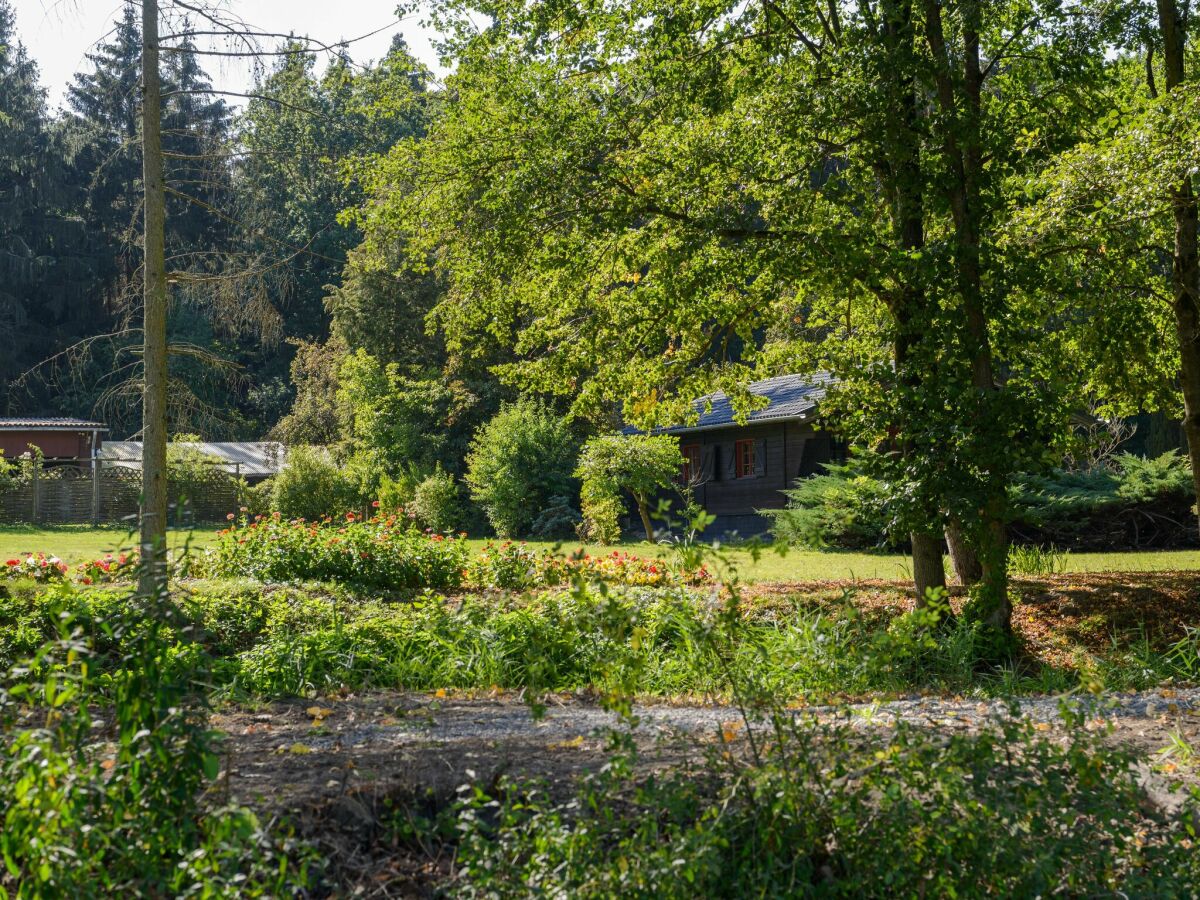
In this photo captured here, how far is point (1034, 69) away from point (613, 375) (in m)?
5.36

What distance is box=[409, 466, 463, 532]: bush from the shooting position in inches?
1043

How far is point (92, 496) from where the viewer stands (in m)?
29.0

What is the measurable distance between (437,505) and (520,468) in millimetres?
2268

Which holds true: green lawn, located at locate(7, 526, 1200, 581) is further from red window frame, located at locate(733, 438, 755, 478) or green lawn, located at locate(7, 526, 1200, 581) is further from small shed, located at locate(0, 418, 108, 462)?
small shed, located at locate(0, 418, 108, 462)

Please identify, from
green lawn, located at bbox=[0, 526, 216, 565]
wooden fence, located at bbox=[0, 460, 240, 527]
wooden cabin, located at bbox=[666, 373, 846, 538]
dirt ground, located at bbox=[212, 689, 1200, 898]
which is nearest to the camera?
dirt ground, located at bbox=[212, 689, 1200, 898]

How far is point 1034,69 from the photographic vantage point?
11.3 meters

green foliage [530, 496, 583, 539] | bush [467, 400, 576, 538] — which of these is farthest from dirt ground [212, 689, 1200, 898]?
bush [467, 400, 576, 538]

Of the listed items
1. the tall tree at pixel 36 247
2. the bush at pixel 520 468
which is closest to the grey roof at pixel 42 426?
the tall tree at pixel 36 247

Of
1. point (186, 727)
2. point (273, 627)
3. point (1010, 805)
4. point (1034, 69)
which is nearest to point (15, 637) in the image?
point (273, 627)

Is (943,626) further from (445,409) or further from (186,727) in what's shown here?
(445,409)

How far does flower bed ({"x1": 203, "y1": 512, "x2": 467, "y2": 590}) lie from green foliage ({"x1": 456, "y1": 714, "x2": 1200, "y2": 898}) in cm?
917

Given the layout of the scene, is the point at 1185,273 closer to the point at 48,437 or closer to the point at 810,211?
the point at 810,211

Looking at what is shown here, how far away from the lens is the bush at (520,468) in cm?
2705

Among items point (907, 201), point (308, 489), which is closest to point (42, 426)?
point (308, 489)
